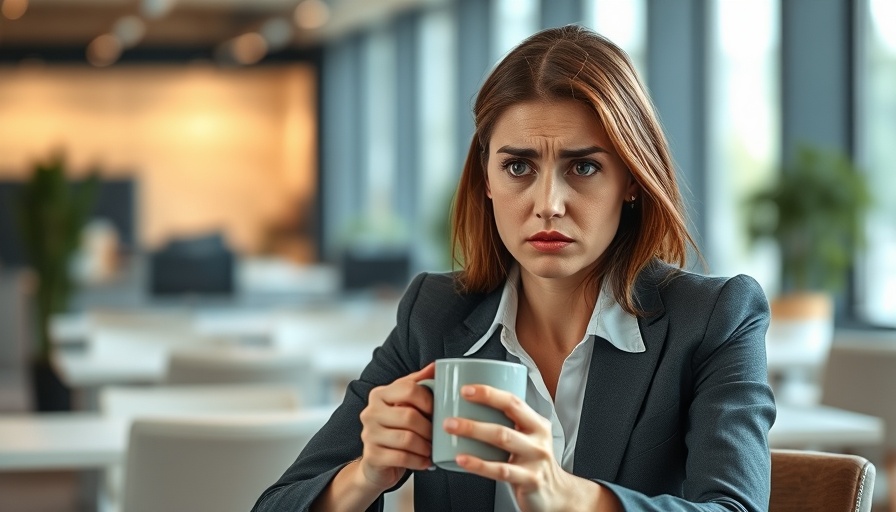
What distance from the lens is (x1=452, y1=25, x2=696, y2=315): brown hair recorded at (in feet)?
4.63

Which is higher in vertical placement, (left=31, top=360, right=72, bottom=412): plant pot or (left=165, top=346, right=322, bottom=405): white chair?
(left=165, top=346, right=322, bottom=405): white chair

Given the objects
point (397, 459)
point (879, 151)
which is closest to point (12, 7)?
point (879, 151)

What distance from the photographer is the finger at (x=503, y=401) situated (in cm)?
107

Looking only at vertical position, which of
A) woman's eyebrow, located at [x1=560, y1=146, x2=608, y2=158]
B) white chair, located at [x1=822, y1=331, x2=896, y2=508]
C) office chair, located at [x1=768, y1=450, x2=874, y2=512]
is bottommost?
white chair, located at [x1=822, y1=331, x2=896, y2=508]

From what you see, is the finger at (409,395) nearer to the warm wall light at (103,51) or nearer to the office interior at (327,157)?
the office interior at (327,157)

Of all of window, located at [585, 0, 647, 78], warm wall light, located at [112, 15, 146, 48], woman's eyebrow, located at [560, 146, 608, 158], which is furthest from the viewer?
warm wall light, located at [112, 15, 146, 48]

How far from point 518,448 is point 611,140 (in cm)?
45

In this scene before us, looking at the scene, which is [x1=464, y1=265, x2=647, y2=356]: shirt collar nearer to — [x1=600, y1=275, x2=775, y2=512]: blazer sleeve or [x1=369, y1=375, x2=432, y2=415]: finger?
[x1=600, y1=275, x2=775, y2=512]: blazer sleeve

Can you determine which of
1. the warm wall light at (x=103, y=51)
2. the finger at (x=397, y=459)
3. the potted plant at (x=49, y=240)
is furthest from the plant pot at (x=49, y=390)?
the warm wall light at (x=103, y=51)

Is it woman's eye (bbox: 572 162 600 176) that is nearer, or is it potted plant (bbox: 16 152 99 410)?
woman's eye (bbox: 572 162 600 176)

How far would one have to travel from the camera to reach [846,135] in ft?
21.5

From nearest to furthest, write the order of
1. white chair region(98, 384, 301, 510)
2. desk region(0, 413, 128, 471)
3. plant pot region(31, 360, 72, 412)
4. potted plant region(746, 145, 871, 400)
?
desk region(0, 413, 128, 471)
white chair region(98, 384, 301, 510)
potted plant region(746, 145, 871, 400)
plant pot region(31, 360, 72, 412)

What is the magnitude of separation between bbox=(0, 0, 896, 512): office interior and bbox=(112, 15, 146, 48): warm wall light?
0.08 metres

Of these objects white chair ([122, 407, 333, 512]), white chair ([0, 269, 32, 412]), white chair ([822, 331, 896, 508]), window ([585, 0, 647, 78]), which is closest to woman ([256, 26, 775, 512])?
white chair ([122, 407, 333, 512])
